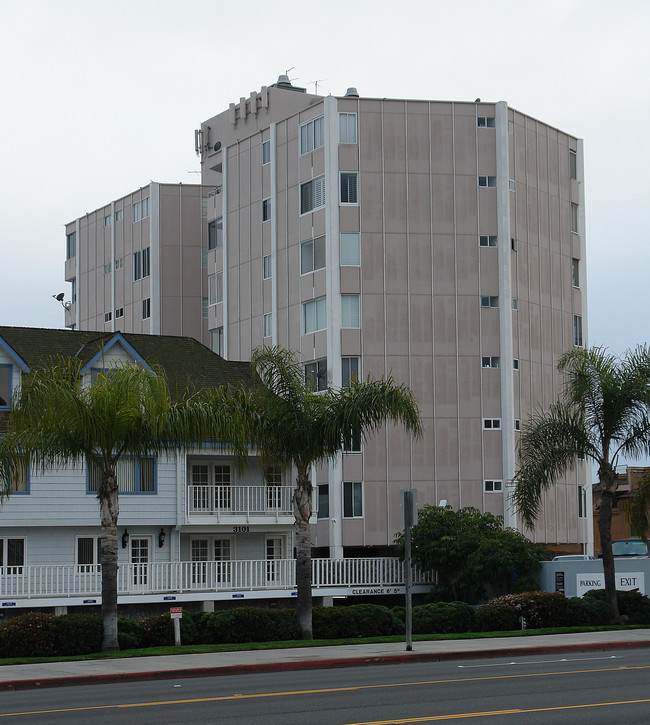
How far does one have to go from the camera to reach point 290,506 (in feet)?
134

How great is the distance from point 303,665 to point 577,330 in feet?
134

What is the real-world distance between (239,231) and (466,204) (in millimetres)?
12539

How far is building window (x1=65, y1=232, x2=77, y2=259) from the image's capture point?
3241 inches

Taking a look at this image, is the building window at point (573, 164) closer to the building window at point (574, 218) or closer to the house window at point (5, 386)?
the building window at point (574, 218)

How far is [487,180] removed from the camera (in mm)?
57688

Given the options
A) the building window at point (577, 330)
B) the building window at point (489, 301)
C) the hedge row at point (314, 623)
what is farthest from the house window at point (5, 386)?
the building window at point (577, 330)

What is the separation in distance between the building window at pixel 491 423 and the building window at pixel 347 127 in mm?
14669

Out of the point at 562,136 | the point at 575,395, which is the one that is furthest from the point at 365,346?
the point at 575,395

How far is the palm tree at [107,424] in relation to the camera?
27125 mm

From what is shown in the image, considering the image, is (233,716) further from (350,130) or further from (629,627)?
(350,130)

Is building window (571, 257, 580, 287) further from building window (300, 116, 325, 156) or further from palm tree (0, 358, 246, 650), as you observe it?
palm tree (0, 358, 246, 650)

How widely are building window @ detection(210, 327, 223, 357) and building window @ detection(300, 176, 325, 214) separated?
9.95 m

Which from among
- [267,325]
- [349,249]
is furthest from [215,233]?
[349,249]

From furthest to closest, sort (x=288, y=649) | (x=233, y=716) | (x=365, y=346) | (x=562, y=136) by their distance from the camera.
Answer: (x=562, y=136) → (x=365, y=346) → (x=288, y=649) → (x=233, y=716)
